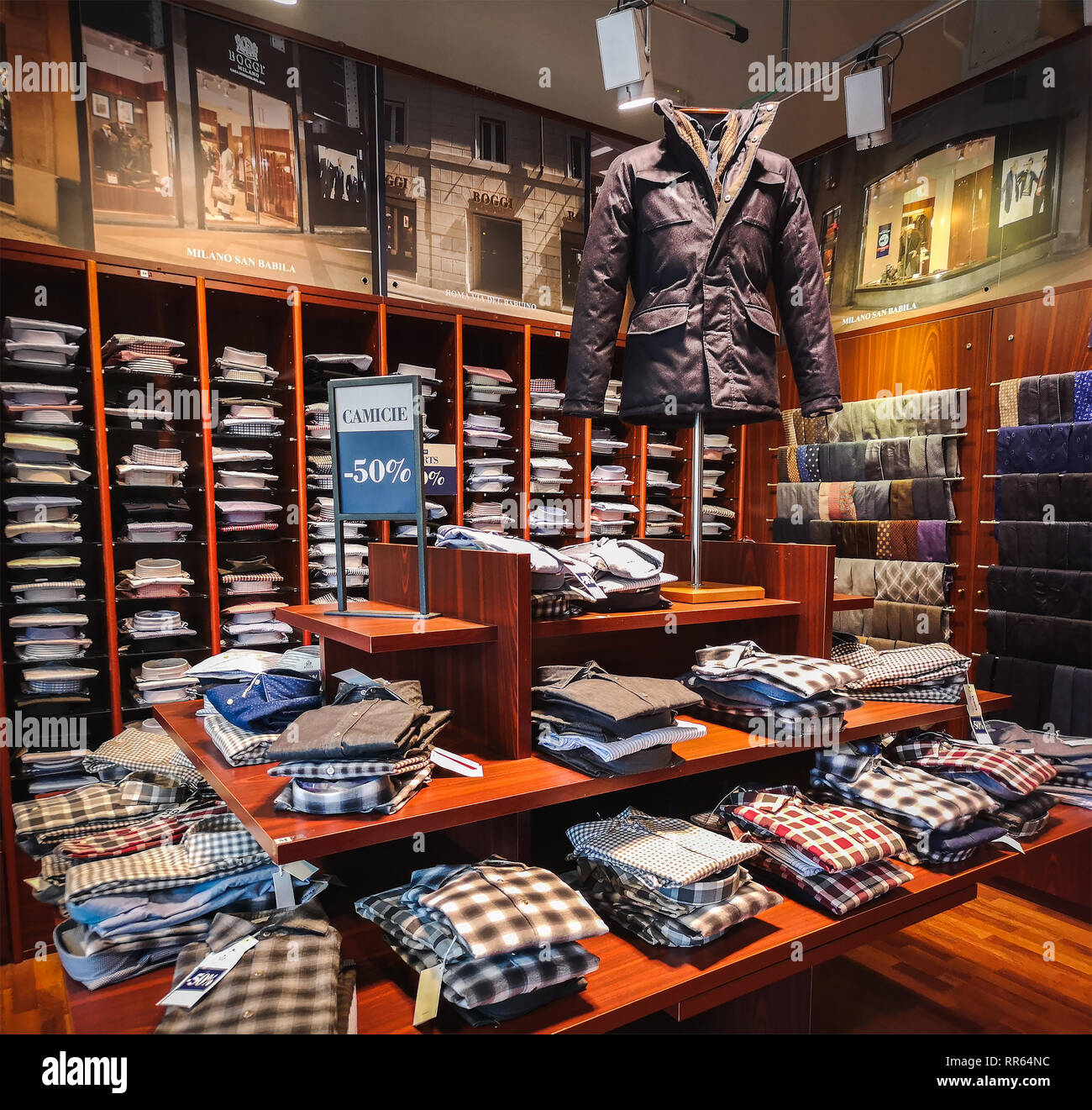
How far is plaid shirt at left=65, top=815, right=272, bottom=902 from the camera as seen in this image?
55.1 inches

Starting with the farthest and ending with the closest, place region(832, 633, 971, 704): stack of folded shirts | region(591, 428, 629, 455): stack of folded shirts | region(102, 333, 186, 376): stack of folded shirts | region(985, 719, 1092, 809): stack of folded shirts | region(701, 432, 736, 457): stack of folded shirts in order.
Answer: region(701, 432, 736, 457): stack of folded shirts < region(591, 428, 629, 455): stack of folded shirts < region(102, 333, 186, 376): stack of folded shirts < region(985, 719, 1092, 809): stack of folded shirts < region(832, 633, 971, 704): stack of folded shirts

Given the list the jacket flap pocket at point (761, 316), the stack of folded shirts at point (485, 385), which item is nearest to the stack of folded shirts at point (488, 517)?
the stack of folded shirts at point (485, 385)

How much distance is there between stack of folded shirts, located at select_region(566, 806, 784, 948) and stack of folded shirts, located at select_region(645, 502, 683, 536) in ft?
10.8

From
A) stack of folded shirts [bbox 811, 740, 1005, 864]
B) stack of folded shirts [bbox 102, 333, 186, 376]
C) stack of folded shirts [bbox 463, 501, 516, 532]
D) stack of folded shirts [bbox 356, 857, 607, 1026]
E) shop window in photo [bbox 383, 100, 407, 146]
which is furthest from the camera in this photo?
stack of folded shirts [bbox 463, 501, 516, 532]

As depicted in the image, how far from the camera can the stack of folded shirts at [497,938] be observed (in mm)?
1216

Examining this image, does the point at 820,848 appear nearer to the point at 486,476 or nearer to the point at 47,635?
the point at 486,476

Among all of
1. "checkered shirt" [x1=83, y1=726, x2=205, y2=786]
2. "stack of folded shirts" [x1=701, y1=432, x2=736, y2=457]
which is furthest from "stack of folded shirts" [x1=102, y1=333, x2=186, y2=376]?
"stack of folded shirts" [x1=701, y1=432, x2=736, y2=457]

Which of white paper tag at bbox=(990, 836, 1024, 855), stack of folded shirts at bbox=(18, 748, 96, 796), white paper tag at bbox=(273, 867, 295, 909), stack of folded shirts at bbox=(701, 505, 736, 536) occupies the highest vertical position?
stack of folded shirts at bbox=(701, 505, 736, 536)

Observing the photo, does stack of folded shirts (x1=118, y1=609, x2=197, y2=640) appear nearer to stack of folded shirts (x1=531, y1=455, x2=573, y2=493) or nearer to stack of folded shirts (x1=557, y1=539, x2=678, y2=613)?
stack of folded shirts (x1=531, y1=455, x2=573, y2=493)

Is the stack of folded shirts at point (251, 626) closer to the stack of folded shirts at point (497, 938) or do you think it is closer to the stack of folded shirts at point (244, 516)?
the stack of folded shirts at point (244, 516)

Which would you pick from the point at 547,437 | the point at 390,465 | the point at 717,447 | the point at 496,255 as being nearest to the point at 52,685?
the point at 390,465

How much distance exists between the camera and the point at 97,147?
11.3 ft

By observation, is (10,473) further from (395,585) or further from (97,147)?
(395,585)
